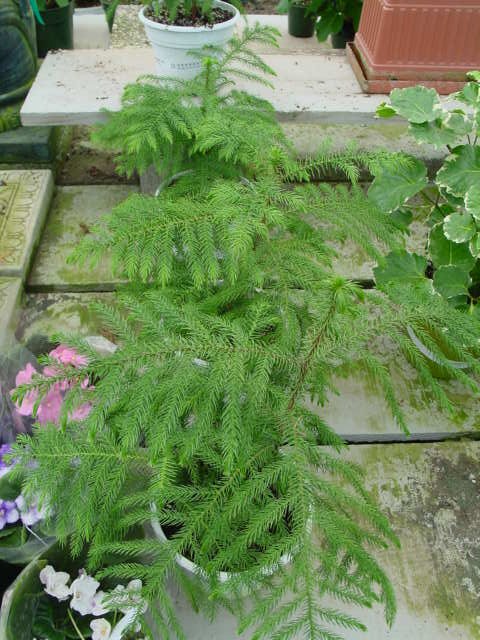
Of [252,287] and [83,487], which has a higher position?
[252,287]

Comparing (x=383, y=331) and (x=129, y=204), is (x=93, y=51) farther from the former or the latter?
(x=383, y=331)

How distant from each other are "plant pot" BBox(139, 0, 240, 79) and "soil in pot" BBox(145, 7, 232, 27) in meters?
0.03

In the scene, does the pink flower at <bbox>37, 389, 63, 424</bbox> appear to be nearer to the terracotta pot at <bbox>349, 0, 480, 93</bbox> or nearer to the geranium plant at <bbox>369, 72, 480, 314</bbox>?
the geranium plant at <bbox>369, 72, 480, 314</bbox>

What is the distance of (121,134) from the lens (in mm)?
1954

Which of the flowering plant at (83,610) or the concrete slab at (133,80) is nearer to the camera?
the flowering plant at (83,610)

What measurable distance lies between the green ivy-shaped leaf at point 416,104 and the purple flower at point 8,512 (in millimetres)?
1456

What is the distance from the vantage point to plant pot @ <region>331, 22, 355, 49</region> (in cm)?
310

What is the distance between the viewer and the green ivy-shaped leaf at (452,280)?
67.4 inches

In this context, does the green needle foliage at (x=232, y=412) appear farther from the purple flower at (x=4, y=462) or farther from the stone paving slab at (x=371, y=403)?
the stone paving slab at (x=371, y=403)

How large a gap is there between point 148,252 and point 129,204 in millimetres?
233

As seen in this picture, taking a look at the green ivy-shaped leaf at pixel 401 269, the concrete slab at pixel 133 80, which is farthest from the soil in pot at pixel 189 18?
the green ivy-shaped leaf at pixel 401 269

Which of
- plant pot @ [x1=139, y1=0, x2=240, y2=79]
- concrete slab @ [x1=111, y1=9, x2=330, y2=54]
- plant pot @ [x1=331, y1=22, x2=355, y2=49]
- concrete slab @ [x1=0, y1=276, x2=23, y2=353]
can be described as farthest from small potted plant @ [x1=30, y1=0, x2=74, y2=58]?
concrete slab @ [x1=0, y1=276, x2=23, y2=353]

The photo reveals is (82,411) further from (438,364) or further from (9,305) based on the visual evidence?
(438,364)

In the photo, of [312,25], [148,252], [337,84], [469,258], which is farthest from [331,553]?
[312,25]
